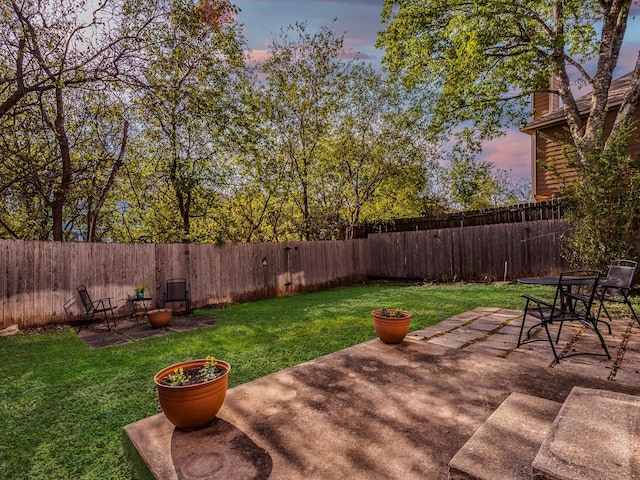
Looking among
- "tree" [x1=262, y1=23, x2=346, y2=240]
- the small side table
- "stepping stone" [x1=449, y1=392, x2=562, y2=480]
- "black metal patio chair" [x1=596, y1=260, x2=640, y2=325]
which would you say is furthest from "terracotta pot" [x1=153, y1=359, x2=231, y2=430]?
"tree" [x1=262, y1=23, x2=346, y2=240]

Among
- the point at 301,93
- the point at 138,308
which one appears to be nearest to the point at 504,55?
the point at 301,93

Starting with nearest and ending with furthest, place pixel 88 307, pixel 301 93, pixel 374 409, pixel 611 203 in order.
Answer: pixel 374 409 < pixel 611 203 < pixel 88 307 < pixel 301 93

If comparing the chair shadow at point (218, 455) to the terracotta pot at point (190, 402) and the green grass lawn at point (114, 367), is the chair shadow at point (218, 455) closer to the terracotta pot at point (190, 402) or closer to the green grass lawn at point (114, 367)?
the terracotta pot at point (190, 402)

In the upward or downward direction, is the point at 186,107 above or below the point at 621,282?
above

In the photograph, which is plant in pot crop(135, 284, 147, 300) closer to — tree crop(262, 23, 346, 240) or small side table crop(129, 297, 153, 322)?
small side table crop(129, 297, 153, 322)

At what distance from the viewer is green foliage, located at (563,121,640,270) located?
559 centimetres

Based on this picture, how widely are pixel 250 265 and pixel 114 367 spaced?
5139 millimetres

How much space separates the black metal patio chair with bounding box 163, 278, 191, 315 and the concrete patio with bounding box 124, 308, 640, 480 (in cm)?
460

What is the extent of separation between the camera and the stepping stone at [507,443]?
146 cm

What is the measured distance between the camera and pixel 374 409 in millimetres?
2324

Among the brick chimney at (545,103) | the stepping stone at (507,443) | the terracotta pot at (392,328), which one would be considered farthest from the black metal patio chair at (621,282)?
the brick chimney at (545,103)

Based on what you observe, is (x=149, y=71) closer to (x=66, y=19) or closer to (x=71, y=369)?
(x=66, y=19)

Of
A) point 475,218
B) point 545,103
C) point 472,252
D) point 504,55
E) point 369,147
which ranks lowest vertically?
point 472,252

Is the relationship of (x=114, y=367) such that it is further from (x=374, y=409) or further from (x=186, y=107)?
(x=186, y=107)
